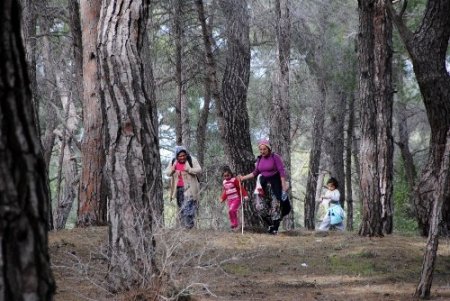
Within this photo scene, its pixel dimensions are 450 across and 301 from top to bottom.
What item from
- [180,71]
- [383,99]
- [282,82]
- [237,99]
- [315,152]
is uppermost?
[180,71]

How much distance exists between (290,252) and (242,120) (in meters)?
4.41

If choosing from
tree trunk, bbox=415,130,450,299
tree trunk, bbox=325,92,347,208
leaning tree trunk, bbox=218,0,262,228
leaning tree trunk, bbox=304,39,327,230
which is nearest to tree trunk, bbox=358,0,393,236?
leaning tree trunk, bbox=218,0,262,228

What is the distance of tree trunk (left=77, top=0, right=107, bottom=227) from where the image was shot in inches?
448

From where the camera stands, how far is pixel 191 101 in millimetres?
24812

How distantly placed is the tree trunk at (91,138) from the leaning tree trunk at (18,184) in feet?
29.4

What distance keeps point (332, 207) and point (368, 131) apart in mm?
2835

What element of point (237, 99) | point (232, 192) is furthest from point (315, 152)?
point (232, 192)

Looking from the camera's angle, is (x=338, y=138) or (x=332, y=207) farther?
(x=338, y=138)

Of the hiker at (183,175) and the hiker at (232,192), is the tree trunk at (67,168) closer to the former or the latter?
the hiker at (183,175)

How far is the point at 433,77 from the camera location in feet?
33.6

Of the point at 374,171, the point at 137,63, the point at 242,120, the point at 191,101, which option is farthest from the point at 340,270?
the point at 191,101

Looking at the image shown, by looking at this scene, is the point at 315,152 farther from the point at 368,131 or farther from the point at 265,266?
the point at 265,266

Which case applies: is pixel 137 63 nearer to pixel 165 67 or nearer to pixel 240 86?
pixel 240 86

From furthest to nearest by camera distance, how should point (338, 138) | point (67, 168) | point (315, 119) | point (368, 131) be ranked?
point (338, 138) < point (315, 119) < point (67, 168) < point (368, 131)
